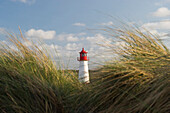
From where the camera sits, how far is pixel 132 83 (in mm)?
2041

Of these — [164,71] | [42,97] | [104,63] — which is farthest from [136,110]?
[42,97]

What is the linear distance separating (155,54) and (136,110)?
2.46 ft

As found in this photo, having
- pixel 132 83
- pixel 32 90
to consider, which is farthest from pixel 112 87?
pixel 32 90

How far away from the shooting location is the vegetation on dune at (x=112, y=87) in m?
1.86

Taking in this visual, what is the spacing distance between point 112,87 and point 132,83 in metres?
0.22

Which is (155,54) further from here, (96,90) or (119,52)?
(96,90)

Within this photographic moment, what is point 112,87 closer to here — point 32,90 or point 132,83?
point 132,83

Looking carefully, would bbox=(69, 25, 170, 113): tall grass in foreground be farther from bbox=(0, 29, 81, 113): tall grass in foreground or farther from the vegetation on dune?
bbox=(0, 29, 81, 113): tall grass in foreground

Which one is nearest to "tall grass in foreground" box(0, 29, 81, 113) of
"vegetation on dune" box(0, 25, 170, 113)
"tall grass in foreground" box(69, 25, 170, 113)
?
"vegetation on dune" box(0, 25, 170, 113)

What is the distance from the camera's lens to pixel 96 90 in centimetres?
217

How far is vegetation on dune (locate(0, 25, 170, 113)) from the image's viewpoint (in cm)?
186

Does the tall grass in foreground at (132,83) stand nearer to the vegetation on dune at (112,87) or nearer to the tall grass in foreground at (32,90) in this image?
the vegetation on dune at (112,87)

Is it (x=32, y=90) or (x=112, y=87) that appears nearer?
(x=112, y=87)

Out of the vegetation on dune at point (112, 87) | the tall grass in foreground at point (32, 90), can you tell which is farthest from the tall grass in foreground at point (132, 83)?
the tall grass in foreground at point (32, 90)
